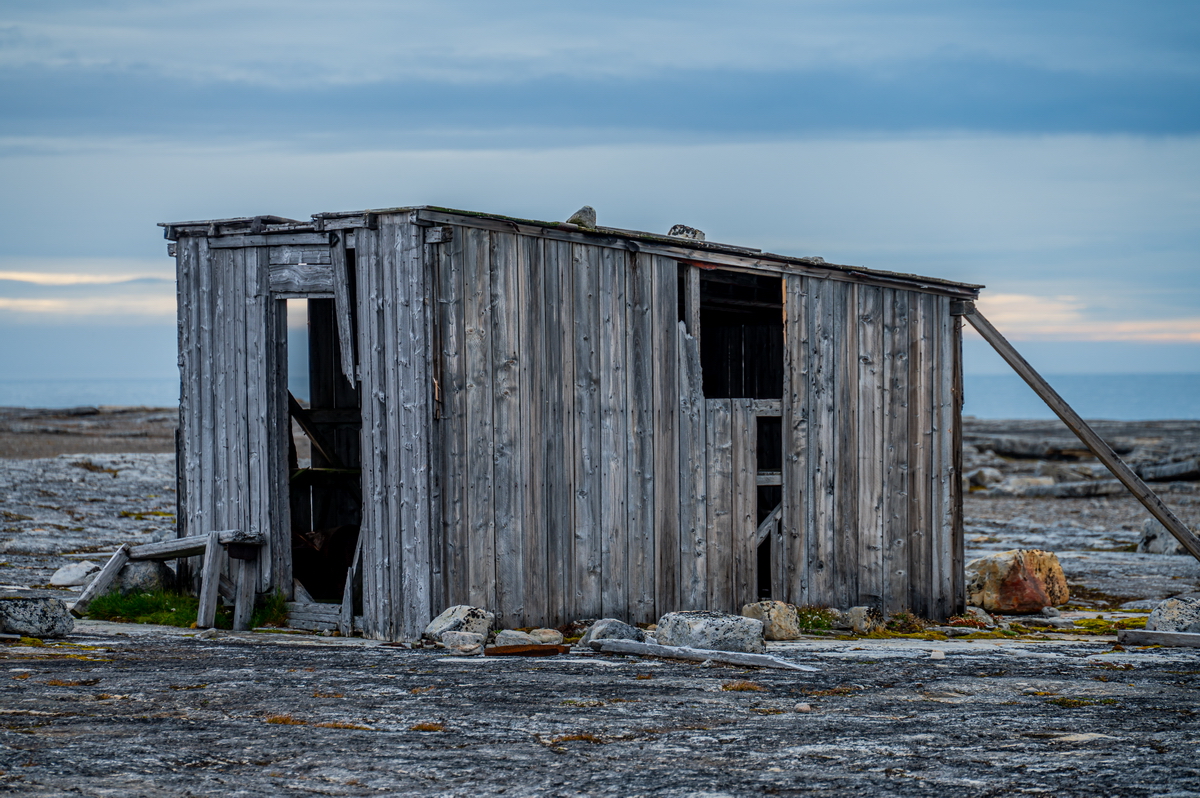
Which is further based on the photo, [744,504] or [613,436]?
[744,504]

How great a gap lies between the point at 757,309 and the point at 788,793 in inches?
380

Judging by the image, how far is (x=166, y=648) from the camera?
941cm

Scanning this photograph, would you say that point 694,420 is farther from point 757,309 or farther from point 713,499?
point 757,309

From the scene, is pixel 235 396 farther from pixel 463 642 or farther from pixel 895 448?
pixel 895 448

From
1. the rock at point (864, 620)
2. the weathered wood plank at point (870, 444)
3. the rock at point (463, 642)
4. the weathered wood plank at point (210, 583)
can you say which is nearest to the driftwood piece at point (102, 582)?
the weathered wood plank at point (210, 583)

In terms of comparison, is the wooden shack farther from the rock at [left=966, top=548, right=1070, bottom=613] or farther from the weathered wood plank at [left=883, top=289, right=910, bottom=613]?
the rock at [left=966, top=548, right=1070, bottom=613]

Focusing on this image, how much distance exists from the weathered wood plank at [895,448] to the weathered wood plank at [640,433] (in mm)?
3016

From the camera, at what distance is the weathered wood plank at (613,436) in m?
11.2

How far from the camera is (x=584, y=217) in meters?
11.5

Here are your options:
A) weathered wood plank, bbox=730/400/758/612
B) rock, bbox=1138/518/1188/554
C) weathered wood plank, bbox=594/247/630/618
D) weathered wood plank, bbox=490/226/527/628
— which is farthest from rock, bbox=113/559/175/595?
rock, bbox=1138/518/1188/554

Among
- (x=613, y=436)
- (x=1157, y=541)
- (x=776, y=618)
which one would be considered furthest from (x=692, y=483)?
(x=1157, y=541)

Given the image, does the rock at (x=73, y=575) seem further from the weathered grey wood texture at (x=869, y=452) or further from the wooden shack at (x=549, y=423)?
the weathered grey wood texture at (x=869, y=452)

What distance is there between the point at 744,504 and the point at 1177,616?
427 centimetres

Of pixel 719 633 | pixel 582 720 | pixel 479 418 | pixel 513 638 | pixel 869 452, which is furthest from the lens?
pixel 869 452
